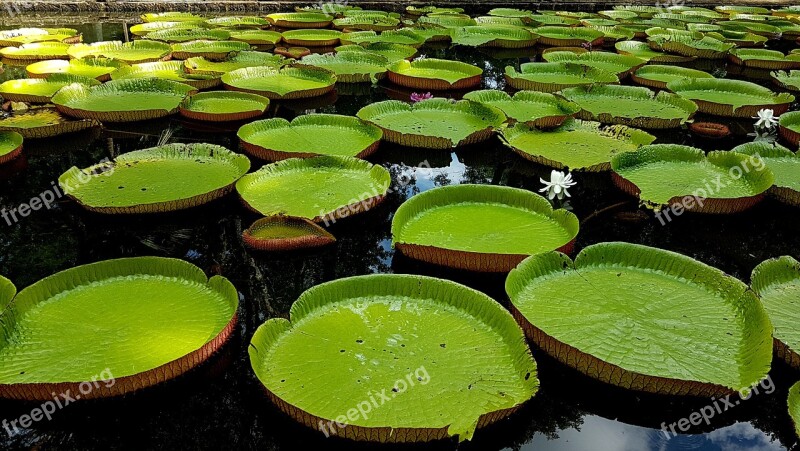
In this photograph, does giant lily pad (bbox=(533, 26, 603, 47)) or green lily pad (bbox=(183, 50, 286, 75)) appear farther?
giant lily pad (bbox=(533, 26, 603, 47))

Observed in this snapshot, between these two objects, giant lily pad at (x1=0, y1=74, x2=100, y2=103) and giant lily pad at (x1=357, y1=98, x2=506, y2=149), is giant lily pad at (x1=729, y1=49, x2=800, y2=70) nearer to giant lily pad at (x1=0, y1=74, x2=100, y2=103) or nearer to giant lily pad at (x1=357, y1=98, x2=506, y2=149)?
giant lily pad at (x1=357, y1=98, x2=506, y2=149)

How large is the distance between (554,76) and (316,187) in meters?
4.05

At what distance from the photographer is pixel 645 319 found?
2.49m

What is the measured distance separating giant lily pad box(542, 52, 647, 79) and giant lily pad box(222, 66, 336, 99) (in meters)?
3.03

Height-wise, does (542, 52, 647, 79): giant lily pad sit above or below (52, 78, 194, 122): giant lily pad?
above

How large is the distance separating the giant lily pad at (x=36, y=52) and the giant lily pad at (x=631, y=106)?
594 cm

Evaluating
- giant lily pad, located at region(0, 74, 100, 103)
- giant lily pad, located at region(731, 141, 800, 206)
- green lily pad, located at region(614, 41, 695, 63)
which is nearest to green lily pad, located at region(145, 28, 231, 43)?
giant lily pad, located at region(0, 74, 100, 103)

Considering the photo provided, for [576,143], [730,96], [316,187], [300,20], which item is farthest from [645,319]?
[300,20]

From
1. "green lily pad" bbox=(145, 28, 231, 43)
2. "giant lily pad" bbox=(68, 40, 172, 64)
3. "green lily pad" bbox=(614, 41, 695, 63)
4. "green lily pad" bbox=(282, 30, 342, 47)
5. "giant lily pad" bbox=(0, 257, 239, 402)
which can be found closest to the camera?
"giant lily pad" bbox=(0, 257, 239, 402)

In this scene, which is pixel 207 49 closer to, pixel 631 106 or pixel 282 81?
pixel 282 81

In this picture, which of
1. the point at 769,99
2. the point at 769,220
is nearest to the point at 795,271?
the point at 769,220

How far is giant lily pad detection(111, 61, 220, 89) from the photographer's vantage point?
5.85 meters

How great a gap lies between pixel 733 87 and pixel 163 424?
6.36m

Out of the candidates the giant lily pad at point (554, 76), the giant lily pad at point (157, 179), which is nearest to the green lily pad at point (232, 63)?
the giant lily pad at point (157, 179)
